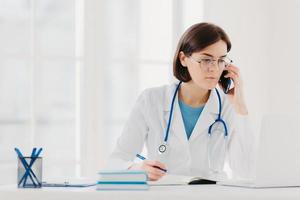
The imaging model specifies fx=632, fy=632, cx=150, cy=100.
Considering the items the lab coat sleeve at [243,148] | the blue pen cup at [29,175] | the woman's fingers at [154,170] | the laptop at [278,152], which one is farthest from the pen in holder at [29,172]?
the lab coat sleeve at [243,148]

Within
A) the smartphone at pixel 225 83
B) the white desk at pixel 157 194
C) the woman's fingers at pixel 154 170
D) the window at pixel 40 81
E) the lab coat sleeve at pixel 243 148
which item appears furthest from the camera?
the window at pixel 40 81

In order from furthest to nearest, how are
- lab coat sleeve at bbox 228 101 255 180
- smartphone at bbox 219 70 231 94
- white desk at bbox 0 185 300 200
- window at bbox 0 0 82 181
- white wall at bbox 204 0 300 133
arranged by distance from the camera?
white wall at bbox 204 0 300 133 → window at bbox 0 0 82 181 → smartphone at bbox 219 70 231 94 → lab coat sleeve at bbox 228 101 255 180 → white desk at bbox 0 185 300 200

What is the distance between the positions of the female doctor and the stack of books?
0.67 m

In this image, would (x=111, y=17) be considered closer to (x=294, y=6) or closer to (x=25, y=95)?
(x=25, y=95)

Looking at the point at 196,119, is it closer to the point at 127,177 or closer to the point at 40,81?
the point at 127,177

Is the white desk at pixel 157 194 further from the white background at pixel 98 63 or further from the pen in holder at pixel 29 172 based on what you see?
the white background at pixel 98 63

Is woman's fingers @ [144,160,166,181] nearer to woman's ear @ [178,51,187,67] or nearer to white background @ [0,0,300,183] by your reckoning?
woman's ear @ [178,51,187,67]

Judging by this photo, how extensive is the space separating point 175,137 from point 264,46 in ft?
6.35

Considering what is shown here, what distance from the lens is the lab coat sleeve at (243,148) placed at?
107 inches

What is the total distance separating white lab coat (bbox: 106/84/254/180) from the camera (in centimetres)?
281

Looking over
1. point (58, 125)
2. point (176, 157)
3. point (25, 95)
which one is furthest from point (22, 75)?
point (176, 157)

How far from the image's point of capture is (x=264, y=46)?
Answer: 15.0 feet

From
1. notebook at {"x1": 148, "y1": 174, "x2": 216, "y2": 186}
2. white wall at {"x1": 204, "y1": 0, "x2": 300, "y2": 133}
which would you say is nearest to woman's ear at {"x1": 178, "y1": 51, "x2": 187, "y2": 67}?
notebook at {"x1": 148, "y1": 174, "x2": 216, "y2": 186}

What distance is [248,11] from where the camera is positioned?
450cm
